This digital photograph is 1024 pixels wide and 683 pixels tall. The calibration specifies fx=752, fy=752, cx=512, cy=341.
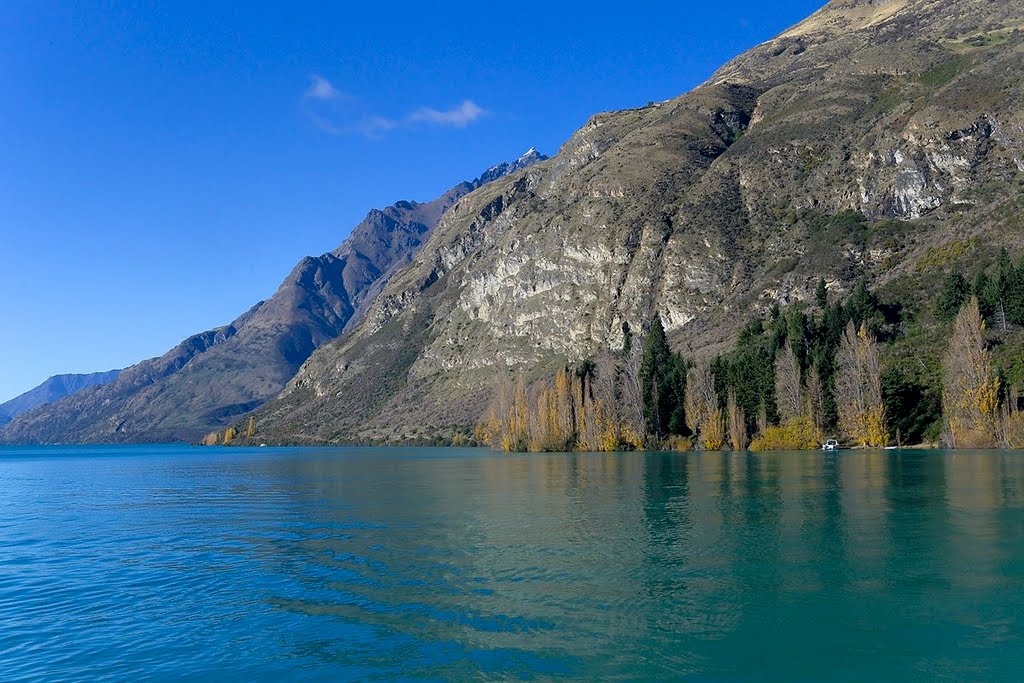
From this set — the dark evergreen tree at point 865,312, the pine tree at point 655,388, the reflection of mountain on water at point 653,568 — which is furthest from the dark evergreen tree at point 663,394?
the reflection of mountain on water at point 653,568

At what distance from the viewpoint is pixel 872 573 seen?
26.5 metres

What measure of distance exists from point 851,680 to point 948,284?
12098 cm

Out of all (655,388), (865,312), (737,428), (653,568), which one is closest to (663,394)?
(655,388)

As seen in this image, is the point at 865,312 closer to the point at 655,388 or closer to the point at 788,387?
the point at 788,387

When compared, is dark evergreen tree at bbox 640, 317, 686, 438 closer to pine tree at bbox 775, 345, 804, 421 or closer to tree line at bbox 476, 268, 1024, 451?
tree line at bbox 476, 268, 1024, 451

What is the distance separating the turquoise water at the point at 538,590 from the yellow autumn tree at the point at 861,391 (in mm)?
62446

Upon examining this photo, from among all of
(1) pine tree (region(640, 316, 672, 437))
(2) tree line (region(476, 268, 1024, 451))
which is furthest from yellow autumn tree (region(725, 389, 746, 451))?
(1) pine tree (region(640, 316, 672, 437))

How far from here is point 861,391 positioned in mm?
112562

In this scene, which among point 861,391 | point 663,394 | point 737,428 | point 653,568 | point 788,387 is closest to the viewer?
point 653,568

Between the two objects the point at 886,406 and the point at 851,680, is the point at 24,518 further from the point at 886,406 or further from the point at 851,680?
the point at 886,406

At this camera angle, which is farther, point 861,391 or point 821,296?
point 821,296

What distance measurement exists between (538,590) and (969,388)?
9333cm

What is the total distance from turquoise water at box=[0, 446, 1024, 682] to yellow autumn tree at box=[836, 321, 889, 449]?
62446 mm

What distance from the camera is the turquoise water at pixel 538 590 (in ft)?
61.4
